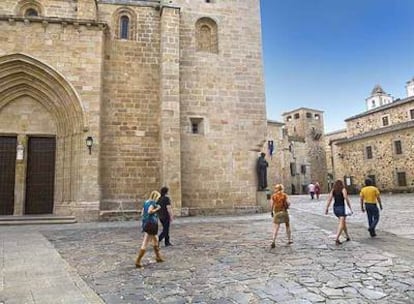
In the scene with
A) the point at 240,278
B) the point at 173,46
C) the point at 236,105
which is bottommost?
the point at 240,278

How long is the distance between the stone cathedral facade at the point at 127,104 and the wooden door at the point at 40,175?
38 millimetres

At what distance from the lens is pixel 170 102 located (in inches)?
509

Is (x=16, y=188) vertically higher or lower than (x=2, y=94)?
lower

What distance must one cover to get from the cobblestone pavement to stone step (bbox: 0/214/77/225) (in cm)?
296

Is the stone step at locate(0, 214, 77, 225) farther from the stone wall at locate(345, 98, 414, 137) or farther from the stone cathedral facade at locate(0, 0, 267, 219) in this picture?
the stone wall at locate(345, 98, 414, 137)

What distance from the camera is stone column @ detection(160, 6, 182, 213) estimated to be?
12424mm

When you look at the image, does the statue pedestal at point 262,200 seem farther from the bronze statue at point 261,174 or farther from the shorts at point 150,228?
the shorts at point 150,228

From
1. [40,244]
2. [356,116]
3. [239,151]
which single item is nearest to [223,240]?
[40,244]

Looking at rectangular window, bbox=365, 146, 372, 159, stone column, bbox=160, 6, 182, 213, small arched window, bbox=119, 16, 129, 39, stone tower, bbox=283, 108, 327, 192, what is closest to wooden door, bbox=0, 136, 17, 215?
stone column, bbox=160, 6, 182, 213

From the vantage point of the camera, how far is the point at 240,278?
434 cm

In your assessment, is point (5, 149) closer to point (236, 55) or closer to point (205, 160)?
point (205, 160)

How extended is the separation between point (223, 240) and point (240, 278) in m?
2.97

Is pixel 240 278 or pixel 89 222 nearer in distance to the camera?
pixel 240 278

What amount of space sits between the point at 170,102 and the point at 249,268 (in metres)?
→ 9.14
